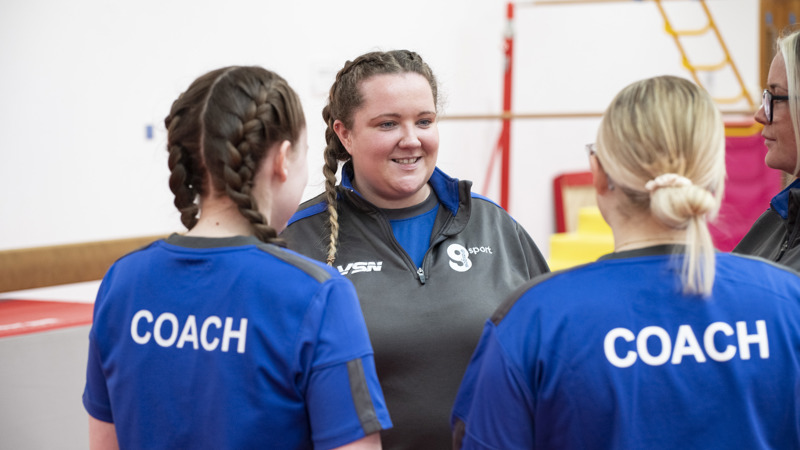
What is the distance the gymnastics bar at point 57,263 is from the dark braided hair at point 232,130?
124 centimetres

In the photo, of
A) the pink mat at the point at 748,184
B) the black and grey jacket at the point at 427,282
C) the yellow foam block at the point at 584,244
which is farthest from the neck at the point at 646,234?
the pink mat at the point at 748,184

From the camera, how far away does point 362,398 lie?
41.6 inches

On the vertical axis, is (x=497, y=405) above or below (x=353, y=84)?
below

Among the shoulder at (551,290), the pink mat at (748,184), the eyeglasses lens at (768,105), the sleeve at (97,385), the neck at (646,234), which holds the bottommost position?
the pink mat at (748,184)

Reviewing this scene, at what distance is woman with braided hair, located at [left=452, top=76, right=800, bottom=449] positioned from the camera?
101cm

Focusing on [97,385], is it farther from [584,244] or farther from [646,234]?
[584,244]

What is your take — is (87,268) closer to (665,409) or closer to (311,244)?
(311,244)

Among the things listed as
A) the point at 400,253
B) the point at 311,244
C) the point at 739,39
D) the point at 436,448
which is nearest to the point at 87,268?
the point at 311,244

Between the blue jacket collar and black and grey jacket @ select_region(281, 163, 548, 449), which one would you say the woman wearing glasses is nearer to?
black and grey jacket @ select_region(281, 163, 548, 449)

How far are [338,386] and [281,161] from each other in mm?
338

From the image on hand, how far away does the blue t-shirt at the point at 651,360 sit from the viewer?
101 centimetres

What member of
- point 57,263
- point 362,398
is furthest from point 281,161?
point 57,263

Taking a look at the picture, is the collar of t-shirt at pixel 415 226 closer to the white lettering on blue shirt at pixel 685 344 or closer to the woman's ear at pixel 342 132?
the woman's ear at pixel 342 132

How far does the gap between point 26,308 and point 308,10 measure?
2517mm
